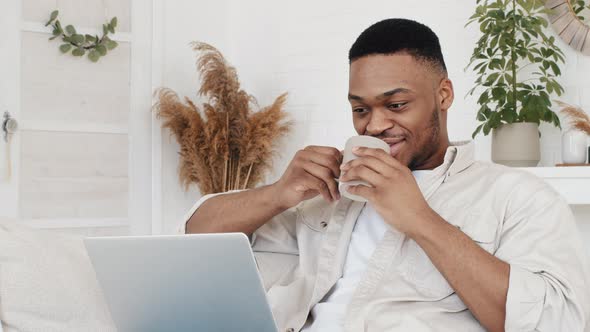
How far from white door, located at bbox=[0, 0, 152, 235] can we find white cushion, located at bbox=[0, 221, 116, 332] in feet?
6.54

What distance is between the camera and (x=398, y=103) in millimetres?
1566

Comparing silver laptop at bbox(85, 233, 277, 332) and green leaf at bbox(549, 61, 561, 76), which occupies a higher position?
green leaf at bbox(549, 61, 561, 76)

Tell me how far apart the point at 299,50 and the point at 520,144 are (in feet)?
4.70

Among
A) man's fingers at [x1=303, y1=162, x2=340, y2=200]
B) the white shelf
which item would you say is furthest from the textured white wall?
man's fingers at [x1=303, y1=162, x2=340, y2=200]

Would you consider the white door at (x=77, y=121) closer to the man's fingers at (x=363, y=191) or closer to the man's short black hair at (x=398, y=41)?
the man's short black hair at (x=398, y=41)

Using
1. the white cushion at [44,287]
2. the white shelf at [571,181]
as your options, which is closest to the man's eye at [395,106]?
the white cushion at [44,287]

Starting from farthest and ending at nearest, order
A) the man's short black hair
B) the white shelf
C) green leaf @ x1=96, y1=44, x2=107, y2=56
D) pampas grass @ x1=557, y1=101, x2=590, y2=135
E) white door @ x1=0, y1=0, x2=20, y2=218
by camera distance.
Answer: green leaf @ x1=96, y1=44, x2=107, y2=56, white door @ x1=0, y1=0, x2=20, y2=218, pampas grass @ x1=557, y1=101, x2=590, y2=135, the white shelf, the man's short black hair

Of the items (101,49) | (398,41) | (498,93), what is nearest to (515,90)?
(498,93)

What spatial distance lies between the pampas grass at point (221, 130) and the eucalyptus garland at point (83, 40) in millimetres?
347

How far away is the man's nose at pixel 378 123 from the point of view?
1.56m

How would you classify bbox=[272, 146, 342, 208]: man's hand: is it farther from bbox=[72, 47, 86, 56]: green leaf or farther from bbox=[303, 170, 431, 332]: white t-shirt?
bbox=[72, 47, 86, 56]: green leaf

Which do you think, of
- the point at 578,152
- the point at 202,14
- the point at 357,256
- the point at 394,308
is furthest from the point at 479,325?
the point at 202,14

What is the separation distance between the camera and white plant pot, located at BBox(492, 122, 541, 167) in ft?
8.02

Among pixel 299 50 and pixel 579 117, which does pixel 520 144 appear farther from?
pixel 299 50
